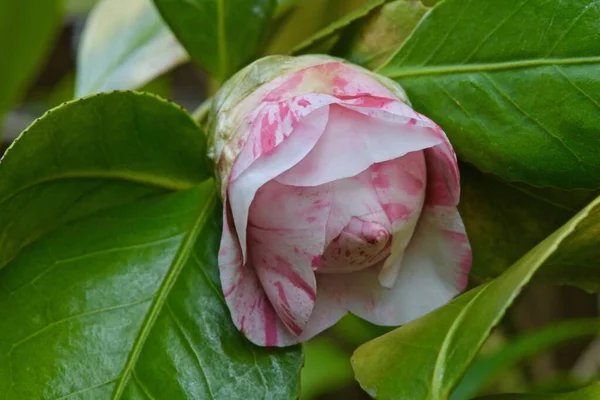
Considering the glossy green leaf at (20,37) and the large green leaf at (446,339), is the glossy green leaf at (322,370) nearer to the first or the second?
the glossy green leaf at (20,37)

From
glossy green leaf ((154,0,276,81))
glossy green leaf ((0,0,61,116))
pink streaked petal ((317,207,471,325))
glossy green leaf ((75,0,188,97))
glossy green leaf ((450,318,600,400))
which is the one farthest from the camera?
glossy green leaf ((0,0,61,116))

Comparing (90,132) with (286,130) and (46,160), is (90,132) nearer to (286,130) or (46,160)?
(46,160)

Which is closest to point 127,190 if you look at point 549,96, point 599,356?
point 549,96

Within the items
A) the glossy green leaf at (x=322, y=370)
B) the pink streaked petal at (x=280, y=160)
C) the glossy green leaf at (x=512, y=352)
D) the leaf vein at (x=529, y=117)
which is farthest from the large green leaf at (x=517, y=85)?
the glossy green leaf at (x=322, y=370)

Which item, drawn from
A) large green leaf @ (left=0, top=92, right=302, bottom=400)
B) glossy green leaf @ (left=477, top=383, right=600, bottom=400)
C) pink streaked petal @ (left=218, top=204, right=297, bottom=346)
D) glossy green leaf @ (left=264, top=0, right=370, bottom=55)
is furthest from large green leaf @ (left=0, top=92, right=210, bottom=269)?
glossy green leaf @ (left=264, top=0, right=370, bottom=55)

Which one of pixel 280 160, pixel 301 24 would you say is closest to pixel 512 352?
pixel 301 24

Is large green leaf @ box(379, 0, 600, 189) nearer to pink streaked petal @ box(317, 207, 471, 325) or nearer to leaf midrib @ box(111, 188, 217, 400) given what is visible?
pink streaked petal @ box(317, 207, 471, 325)
